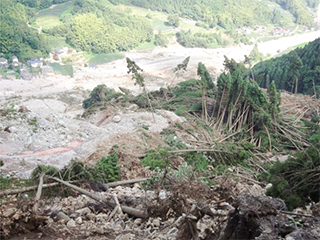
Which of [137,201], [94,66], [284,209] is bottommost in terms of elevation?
[94,66]

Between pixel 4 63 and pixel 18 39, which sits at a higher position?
pixel 18 39

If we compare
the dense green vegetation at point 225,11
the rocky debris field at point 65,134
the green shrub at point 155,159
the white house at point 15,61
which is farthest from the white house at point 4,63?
the green shrub at point 155,159

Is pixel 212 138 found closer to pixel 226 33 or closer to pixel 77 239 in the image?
pixel 77 239

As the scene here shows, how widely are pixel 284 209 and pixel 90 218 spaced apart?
2.33 m

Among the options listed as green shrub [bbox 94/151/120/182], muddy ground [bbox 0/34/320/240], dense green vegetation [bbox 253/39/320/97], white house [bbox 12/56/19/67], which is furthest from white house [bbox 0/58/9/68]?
green shrub [bbox 94/151/120/182]

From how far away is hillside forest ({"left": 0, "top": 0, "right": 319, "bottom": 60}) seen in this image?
126 feet

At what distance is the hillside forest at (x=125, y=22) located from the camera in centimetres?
3847

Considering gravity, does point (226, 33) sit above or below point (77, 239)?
below

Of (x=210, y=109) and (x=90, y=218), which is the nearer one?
(x=90, y=218)

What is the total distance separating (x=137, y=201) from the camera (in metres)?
4.67

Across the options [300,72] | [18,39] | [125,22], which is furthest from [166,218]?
[125,22]

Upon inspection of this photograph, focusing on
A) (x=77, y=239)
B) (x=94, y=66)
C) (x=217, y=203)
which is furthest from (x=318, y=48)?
(x=94, y=66)

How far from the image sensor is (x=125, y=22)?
158 feet

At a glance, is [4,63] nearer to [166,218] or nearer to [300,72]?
[300,72]
